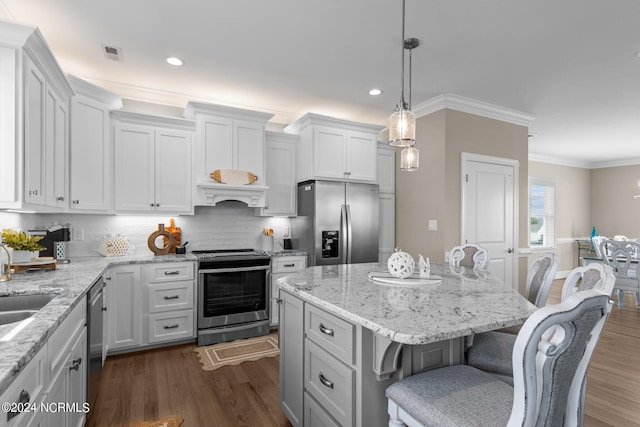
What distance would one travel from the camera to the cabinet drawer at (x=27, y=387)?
0.97 meters

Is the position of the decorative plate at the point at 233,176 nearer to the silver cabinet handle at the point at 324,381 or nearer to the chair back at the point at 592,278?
the silver cabinet handle at the point at 324,381

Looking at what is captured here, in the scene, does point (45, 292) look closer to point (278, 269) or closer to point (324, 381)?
point (324, 381)

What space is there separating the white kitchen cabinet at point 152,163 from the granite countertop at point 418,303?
86.2 inches

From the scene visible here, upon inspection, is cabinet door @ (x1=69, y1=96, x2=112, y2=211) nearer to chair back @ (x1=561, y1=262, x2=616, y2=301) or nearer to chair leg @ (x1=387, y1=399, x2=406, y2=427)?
chair leg @ (x1=387, y1=399, x2=406, y2=427)

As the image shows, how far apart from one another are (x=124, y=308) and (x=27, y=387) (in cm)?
237

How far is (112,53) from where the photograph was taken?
313cm

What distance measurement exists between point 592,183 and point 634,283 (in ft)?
14.6

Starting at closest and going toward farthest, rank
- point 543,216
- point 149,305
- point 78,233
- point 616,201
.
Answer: point 149,305 < point 78,233 < point 543,216 < point 616,201

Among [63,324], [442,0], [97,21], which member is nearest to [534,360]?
[63,324]

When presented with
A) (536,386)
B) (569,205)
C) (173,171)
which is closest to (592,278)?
(536,386)

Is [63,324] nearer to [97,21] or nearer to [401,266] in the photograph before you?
[401,266]

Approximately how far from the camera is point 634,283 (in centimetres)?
502

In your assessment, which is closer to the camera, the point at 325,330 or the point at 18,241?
the point at 325,330

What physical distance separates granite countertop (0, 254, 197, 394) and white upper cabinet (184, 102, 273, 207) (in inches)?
36.5
